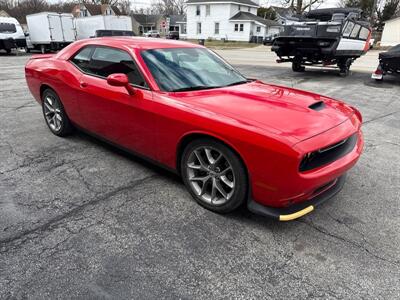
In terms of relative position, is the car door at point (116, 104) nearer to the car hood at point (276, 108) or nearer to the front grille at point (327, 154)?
the car hood at point (276, 108)

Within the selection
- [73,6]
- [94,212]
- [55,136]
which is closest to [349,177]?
[94,212]

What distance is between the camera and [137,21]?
76250 mm

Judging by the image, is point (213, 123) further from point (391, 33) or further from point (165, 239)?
point (391, 33)

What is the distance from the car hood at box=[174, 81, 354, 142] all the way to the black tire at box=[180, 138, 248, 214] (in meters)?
0.27

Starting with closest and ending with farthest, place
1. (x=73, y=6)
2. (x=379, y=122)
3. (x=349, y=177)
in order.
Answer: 1. (x=349, y=177)
2. (x=379, y=122)
3. (x=73, y=6)

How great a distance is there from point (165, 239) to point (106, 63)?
91.3 inches

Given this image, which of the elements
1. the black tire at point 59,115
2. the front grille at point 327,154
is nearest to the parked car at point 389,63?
the front grille at point 327,154

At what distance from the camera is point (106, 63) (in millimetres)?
3895

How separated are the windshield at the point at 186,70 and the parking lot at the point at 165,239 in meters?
1.08

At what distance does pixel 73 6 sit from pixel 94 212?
78.7 metres

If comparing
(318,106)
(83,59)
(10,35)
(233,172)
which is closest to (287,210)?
(233,172)

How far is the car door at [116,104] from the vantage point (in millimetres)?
3328

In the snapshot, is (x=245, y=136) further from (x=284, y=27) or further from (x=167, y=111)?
(x=284, y=27)

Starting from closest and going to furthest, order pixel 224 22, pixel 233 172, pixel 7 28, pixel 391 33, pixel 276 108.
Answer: pixel 233 172 → pixel 276 108 → pixel 7 28 → pixel 391 33 → pixel 224 22
